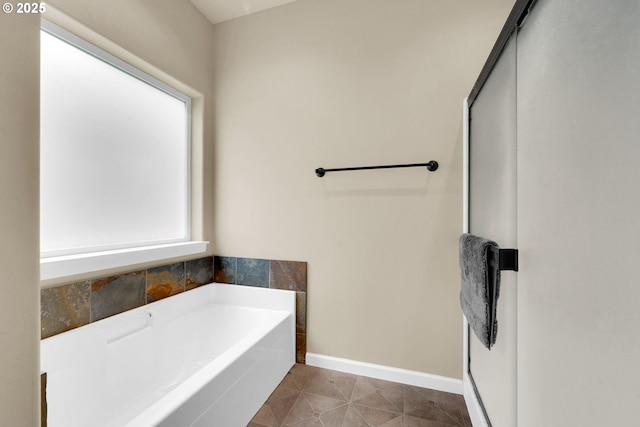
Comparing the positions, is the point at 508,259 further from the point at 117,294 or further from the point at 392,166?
the point at 117,294

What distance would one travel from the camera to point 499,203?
999mm

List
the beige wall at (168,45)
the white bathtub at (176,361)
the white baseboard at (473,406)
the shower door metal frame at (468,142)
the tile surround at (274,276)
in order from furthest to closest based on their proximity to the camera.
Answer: the tile surround at (274,276) < the beige wall at (168,45) < the white baseboard at (473,406) < the white bathtub at (176,361) < the shower door metal frame at (468,142)

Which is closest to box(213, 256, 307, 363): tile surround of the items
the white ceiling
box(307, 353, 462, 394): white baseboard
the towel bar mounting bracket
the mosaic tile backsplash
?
the mosaic tile backsplash

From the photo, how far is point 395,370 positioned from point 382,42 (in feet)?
6.87

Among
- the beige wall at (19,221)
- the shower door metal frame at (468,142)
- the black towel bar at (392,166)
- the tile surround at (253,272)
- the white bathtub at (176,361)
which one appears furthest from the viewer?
the tile surround at (253,272)

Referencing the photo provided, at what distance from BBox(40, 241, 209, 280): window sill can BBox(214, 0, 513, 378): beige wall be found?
1.56 ft

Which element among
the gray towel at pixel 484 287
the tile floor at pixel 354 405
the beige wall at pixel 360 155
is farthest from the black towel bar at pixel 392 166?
the tile floor at pixel 354 405

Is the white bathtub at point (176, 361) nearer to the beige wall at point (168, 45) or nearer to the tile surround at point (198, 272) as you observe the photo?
the tile surround at point (198, 272)

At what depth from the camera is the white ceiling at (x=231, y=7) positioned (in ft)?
6.22

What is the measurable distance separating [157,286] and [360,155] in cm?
157

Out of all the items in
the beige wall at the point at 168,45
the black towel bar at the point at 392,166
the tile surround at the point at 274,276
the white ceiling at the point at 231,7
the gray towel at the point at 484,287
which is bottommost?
the tile surround at the point at 274,276

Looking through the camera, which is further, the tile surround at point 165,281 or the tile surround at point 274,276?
the tile surround at point 274,276

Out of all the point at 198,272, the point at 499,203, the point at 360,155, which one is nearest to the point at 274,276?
the point at 198,272

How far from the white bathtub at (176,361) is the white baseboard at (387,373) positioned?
0.75 feet
